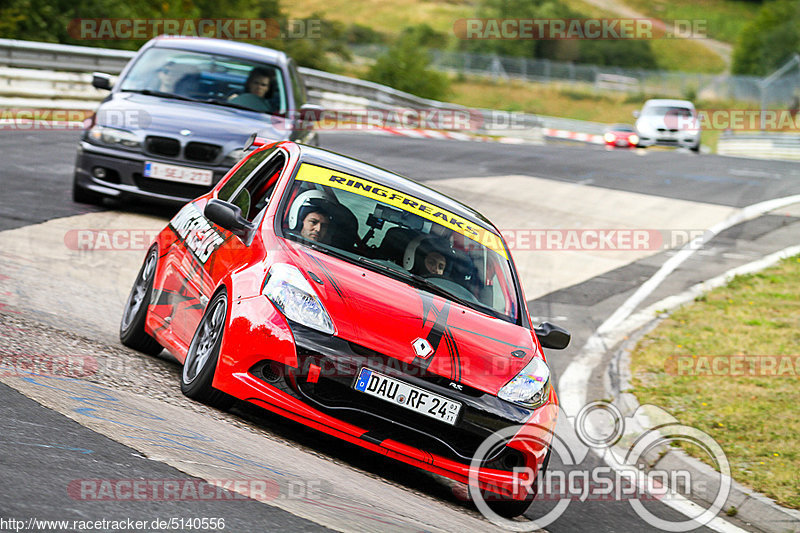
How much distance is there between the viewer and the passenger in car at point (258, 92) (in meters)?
11.9

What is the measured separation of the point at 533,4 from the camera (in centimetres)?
9619

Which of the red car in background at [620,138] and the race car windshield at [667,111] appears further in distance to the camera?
the red car in background at [620,138]

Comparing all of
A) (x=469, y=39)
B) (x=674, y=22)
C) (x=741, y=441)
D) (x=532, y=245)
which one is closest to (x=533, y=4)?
(x=469, y=39)

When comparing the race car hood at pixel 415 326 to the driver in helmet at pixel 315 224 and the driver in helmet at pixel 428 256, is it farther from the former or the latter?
the driver in helmet at pixel 428 256

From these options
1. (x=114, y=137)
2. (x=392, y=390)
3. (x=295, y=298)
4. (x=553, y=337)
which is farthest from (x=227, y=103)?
(x=392, y=390)

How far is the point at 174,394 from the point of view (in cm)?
570

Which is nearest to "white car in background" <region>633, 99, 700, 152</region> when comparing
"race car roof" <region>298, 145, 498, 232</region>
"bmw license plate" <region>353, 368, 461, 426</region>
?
"race car roof" <region>298, 145, 498, 232</region>

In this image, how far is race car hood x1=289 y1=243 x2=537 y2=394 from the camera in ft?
17.4

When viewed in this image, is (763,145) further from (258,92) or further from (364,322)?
(364,322)

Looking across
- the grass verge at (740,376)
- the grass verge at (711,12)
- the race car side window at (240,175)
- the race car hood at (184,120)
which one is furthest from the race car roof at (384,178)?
the grass verge at (711,12)

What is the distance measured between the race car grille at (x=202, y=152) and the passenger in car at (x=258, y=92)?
1.06 m

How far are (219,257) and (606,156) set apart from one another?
21385 mm

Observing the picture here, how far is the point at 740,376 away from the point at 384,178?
13.0ft

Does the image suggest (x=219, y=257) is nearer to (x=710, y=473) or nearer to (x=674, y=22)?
(x=710, y=473)
